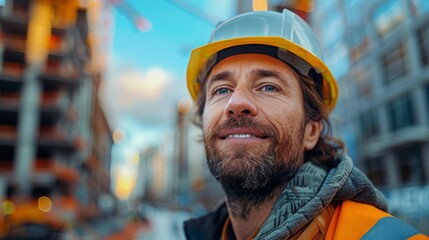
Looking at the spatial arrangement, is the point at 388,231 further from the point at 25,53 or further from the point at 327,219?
the point at 25,53

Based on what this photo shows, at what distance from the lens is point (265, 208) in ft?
6.03

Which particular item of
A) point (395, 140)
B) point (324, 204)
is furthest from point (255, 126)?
point (395, 140)

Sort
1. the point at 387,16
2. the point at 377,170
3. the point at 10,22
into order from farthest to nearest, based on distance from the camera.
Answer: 1. the point at 377,170
2. the point at 387,16
3. the point at 10,22

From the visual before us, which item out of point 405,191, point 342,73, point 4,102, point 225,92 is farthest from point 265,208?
point 4,102

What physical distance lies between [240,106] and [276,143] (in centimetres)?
25

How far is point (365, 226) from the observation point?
134 cm

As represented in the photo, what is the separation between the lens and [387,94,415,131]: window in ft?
70.9

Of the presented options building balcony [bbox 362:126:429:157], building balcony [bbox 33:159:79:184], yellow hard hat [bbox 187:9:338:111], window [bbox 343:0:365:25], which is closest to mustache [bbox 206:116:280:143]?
yellow hard hat [bbox 187:9:338:111]

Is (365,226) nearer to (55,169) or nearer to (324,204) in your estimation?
(324,204)

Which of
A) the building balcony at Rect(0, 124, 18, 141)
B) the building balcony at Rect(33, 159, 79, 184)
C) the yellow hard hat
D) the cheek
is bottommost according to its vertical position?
the cheek

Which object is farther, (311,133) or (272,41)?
(311,133)

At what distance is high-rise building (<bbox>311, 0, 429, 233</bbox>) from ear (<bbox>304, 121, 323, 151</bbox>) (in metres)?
16.1

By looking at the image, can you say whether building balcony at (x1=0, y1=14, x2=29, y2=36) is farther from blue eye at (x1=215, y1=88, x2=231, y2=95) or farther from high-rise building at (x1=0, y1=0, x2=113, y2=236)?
high-rise building at (x1=0, y1=0, x2=113, y2=236)

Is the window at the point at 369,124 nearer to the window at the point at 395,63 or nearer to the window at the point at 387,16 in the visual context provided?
the window at the point at 395,63
